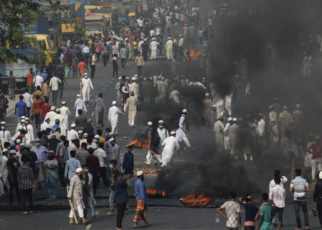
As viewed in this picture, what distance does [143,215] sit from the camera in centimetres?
1183

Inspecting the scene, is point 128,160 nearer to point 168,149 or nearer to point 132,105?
point 168,149

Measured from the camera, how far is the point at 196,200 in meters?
13.7

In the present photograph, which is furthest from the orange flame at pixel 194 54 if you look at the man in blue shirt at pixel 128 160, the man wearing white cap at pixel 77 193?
the man wearing white cap at pixel 77 193

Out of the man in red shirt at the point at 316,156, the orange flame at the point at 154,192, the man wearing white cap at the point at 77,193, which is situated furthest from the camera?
the man in red shirt at the point at 316,156

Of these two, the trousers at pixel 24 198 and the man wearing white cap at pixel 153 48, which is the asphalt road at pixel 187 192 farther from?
the man wearing white cap at pixel 153 48

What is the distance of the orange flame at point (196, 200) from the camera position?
44.6ft

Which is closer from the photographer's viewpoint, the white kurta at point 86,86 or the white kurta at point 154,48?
the white kurta at point 86,86

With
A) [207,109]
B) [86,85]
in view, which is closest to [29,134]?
[86,85]

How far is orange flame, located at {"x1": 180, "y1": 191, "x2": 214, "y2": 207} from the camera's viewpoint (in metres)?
13.6

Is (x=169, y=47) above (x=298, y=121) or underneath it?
above

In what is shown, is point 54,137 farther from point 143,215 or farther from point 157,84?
point 157,84

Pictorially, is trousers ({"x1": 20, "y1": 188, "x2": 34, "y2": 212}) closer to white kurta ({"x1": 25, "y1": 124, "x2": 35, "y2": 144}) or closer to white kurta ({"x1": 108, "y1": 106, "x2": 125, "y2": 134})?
white kurta ({"x1": 25, "y1": 124, "x2": 35, "y2": 144})

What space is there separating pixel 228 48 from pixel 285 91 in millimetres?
2513

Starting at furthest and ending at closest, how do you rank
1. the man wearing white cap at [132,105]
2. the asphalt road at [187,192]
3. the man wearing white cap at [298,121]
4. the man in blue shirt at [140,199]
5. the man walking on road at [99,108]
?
1. the man wearing white cap at [132,105]
2. the man walking on road at [99,108]
3. the man wearing white cap at [298,121]
4. the asphalt road at [187,192]
5. the man in blue shirt at [140,199]
